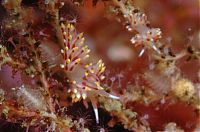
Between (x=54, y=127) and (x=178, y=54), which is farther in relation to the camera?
(x=178, y=54)

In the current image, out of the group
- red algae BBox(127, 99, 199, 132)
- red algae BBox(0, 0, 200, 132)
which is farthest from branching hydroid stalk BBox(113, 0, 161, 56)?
red algae BBox(127, 99, 199, 132)

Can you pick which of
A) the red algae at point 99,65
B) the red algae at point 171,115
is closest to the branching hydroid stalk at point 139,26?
the red algae at point 99,65

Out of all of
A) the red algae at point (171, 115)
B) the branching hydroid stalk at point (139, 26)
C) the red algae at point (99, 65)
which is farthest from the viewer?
the red algae at point (171, 115)

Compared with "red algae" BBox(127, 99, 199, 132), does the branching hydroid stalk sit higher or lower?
higher

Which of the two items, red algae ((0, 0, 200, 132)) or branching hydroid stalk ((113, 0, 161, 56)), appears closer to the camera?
red algae ((0, 0, 200, 132))

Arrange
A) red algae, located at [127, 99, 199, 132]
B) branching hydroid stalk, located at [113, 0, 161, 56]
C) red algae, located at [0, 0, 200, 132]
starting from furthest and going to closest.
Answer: red algae, located at [127, 99, 199, 132], branching hydroid stalk, located at [113, 0, 161, 56], red algae, located at [0, 0, 200, 132]

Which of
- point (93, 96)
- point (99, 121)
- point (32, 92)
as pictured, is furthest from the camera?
point (99, 121)

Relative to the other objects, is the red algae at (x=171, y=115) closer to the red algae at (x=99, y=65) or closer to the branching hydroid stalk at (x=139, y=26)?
the red algae at (x=99, y=65)

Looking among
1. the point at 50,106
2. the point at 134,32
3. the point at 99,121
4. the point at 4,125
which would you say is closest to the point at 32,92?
the point at 50,106

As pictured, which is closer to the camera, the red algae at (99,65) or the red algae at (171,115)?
the red algae at (99,65)

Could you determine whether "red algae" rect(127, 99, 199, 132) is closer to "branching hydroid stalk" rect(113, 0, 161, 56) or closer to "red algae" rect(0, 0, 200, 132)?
"red algae" rect(0, 0, 200, 132)

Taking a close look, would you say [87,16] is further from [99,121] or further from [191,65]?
[191,65]
